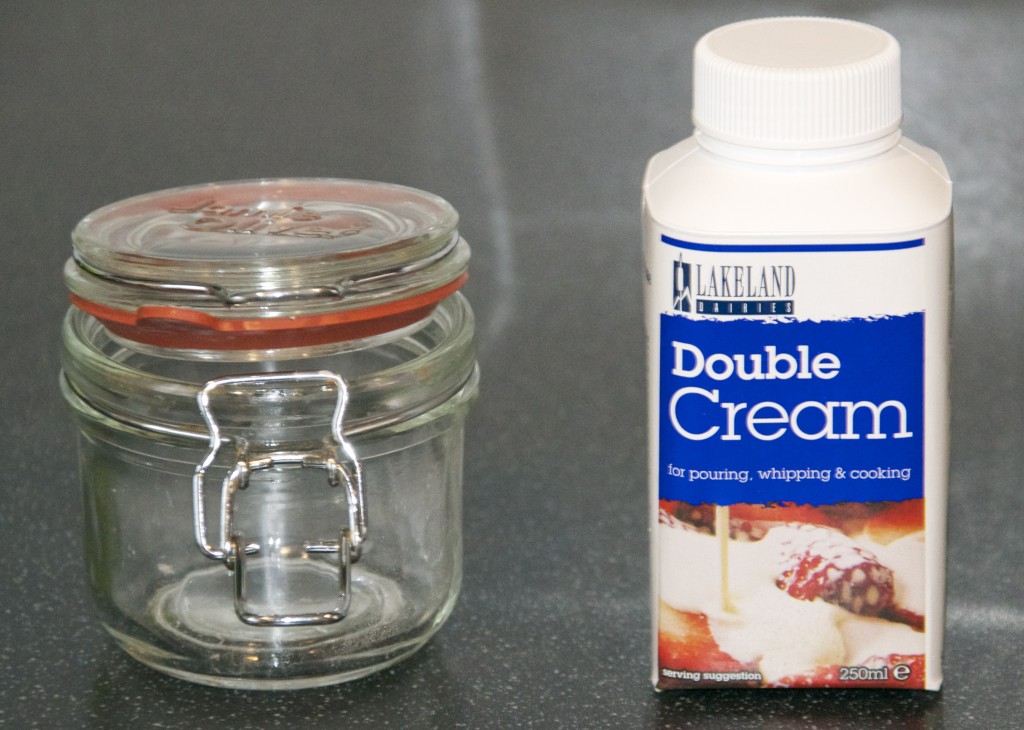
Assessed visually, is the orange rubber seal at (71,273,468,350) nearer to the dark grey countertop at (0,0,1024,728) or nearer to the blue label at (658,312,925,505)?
the blue label at (658,312,925,505)

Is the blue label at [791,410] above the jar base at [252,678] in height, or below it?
above

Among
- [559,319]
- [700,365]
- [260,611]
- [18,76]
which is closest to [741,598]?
[700,365]

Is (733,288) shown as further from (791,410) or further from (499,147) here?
(499,147)

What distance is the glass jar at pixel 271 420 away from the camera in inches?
20.0

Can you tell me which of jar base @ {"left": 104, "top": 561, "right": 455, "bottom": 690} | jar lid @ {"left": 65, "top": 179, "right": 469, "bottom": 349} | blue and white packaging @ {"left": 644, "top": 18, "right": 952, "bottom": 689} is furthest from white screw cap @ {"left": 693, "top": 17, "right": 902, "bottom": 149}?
jar base @ {"left": 104, "top": 561, "right": 455, "bottom": 690}

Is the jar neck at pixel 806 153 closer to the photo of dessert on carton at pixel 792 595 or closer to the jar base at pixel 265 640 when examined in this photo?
the photo of dessert on carton at pixel 792 595

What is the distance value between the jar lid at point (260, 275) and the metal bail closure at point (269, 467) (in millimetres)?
15

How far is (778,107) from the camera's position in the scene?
1.53ft

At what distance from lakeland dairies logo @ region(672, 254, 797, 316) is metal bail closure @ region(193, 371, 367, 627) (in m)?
0.14

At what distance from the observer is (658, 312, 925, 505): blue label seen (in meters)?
0.48

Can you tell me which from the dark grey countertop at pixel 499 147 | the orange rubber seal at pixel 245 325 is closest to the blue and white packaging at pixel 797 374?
the orange rubber seal at pixel 245 325

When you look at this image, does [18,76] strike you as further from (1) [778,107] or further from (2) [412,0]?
(1) [778,107]

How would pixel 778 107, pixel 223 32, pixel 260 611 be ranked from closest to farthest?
pixel 778 107, pixel 260 611, pixel 223 32

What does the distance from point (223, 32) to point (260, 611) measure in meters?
0.44
